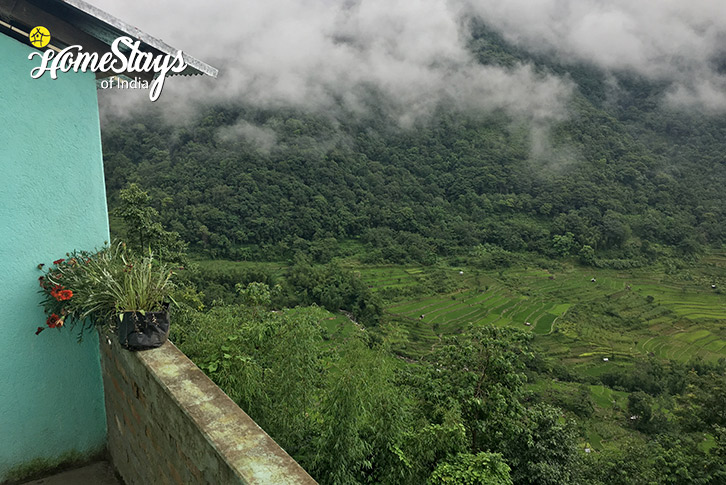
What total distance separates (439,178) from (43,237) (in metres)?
75.2

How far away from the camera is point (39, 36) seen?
2586 millimetres

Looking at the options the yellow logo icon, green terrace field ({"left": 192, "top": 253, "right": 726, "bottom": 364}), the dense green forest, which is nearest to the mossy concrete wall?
the dense green forest

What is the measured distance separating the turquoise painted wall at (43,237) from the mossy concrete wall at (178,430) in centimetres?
26

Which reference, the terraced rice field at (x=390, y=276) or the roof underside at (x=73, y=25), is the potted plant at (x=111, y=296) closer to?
the roof underside at (x=73, y=25)

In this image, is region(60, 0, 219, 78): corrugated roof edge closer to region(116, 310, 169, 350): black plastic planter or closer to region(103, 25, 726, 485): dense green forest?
region(116, 310, 169, 350): black plastic planter

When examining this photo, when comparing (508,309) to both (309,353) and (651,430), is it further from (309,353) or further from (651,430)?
(309,353)

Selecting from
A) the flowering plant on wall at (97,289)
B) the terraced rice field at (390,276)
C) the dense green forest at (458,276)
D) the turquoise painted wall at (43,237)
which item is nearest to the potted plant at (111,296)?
the flowering plant on wall at (97,289)

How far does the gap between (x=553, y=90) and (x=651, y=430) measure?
86.7m

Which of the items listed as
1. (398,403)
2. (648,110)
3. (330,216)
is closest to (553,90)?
(648,110)

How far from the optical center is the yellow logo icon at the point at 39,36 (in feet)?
8.39

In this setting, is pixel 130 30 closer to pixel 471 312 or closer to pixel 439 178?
pixel 471 312

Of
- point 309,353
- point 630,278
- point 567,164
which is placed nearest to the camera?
point 309,353

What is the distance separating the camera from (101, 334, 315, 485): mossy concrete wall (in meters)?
1.61

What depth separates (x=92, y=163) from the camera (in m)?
2.83
